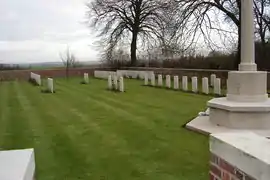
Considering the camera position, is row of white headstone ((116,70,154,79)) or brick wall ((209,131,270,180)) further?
row of white headstone ((116,70,154,79))

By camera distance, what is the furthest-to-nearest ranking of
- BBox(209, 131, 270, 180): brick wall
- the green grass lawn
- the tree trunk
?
the tree trunk
the green grass lawn
BBox(209, 131, 270, 180): brick wall

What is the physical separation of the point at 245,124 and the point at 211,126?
69 centimetres

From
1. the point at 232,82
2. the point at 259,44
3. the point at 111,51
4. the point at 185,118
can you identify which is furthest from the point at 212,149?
the point at 111,51

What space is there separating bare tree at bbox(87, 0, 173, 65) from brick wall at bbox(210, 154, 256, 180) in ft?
92.4

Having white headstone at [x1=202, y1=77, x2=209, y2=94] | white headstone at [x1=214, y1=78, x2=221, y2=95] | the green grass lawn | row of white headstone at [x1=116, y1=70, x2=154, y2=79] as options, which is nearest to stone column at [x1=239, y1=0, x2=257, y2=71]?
the green grass lawn

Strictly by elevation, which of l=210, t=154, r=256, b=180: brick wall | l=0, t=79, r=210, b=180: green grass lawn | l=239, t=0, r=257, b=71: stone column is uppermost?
l=239, t=0, r=257, b=71: stone column

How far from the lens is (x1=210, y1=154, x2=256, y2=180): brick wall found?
6.44 feet

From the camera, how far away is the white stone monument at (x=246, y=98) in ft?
21.9

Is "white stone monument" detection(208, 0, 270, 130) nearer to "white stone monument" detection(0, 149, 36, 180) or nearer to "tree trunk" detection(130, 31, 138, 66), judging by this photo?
"white stone monument" detection(0, 149, 36, 180)

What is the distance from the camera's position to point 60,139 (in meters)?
6.65

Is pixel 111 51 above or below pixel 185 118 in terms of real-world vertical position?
above

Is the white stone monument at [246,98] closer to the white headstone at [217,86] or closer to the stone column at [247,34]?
the stone column at [247,34]

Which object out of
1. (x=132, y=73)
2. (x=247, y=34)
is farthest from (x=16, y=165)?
(x=132, y=73)

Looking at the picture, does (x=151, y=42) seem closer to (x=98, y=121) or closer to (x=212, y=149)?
(x=98, y=121)
